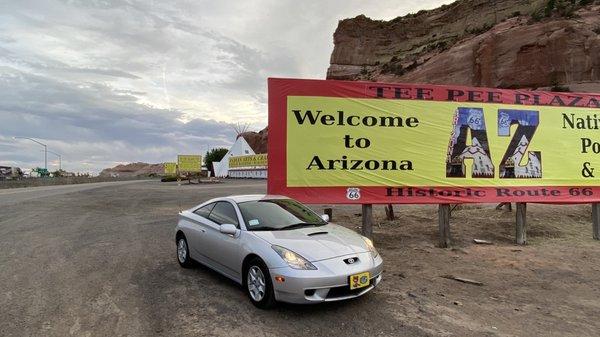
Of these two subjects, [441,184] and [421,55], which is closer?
[441,184]

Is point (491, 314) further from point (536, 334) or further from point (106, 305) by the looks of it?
point (106, 305)

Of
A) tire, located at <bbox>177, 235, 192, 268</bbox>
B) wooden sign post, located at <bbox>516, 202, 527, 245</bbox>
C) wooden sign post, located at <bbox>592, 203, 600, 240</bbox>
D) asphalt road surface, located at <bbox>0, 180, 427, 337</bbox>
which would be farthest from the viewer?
wooden sign post, located at <bbox>592, 203, 600, 240</bbox>

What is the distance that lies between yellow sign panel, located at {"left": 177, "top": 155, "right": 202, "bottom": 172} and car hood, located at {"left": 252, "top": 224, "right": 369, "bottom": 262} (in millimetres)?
42119

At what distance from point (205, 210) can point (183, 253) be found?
901 millimetres

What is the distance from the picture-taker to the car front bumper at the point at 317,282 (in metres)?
5.02

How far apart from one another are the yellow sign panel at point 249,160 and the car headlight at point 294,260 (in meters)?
47.4

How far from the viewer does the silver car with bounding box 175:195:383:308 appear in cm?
510

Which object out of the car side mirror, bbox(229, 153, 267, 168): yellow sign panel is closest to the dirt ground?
the car side mirror

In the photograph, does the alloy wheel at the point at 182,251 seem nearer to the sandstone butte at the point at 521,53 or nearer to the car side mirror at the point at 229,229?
the car side mirror at the point at 229,229

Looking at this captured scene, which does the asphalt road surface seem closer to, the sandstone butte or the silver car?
the silver car

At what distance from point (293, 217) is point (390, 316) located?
2.17 m

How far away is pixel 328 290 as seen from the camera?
16.7 ft

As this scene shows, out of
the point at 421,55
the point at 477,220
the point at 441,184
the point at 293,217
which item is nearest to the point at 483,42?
the point at 421,55

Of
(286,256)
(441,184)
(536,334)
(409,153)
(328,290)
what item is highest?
(409,153)
